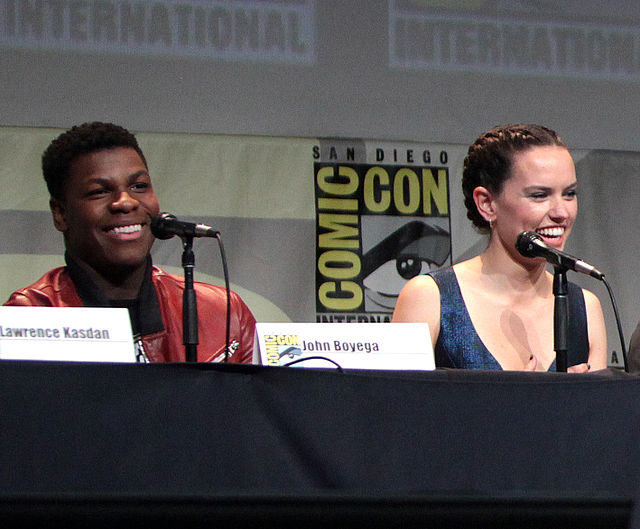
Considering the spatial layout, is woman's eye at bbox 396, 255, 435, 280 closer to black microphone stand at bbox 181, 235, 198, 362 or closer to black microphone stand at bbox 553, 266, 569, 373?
black microphone stand at bbox 553, 266, 569, 373

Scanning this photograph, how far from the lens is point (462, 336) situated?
2.43 metres

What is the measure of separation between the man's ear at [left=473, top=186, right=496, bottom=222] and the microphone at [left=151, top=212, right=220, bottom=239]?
853mm

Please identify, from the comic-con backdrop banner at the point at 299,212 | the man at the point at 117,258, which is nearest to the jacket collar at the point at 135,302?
the man at the point at 117,258

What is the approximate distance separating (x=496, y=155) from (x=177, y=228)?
3.06 feet

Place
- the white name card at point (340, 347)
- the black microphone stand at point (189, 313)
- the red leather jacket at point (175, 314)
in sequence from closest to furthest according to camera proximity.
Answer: the white name card at point (340, 347), the black microphone stand at point (189, 313), the red leather jacket at point (175, 314)

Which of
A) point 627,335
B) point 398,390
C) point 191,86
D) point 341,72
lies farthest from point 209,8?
point 398,390

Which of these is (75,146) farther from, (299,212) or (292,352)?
(299,212)

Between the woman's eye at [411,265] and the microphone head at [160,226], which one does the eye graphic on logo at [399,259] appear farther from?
the microphone head at [160,226]

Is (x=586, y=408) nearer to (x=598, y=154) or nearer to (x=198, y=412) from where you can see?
(x=198, y=412)

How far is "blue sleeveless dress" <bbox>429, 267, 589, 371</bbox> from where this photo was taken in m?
2.40

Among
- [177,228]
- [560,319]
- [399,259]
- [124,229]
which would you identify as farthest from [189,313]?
[399,259]

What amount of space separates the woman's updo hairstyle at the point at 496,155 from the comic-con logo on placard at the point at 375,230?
112 centimetres

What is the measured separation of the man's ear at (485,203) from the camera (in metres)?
2.49

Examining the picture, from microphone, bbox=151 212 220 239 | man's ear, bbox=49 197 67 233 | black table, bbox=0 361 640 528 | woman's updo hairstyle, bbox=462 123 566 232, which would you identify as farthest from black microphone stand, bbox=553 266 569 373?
man's ear, bbox=49 197 67 233
